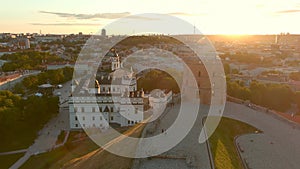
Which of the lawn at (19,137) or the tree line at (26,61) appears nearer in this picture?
the lawn at (19,137)

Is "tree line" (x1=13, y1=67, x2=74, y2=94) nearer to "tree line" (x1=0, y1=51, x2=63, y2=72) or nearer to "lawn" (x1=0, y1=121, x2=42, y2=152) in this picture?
"tree line" (x1=0, y1=51, x2=63, y2=72)

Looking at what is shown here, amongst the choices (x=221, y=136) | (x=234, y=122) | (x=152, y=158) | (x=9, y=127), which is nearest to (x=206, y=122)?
(x=221, y=136)

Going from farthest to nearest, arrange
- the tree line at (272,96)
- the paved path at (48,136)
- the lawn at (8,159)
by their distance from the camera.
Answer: the tree line at (272,96) → the paved path at (48,136) → the lawn at (8,159)

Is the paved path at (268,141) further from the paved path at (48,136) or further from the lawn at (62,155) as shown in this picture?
the paved path at (48,136)

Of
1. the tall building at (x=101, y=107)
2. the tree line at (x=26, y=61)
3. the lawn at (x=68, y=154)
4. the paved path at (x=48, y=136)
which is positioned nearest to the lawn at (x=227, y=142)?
the lawn at (x=68, y=154)

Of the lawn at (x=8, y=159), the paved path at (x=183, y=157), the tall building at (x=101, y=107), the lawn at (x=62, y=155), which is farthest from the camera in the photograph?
the tall building at (x=101, y=107)

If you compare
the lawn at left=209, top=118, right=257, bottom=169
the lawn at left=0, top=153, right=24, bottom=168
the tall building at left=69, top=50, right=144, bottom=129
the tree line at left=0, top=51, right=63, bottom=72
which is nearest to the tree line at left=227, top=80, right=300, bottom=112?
the tall building at left=69, top=50, right=144, bottom=129

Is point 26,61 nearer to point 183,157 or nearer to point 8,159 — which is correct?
point 8,159

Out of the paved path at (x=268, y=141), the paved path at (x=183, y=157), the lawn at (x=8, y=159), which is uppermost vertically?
the paved path at (x=183, y=157)
